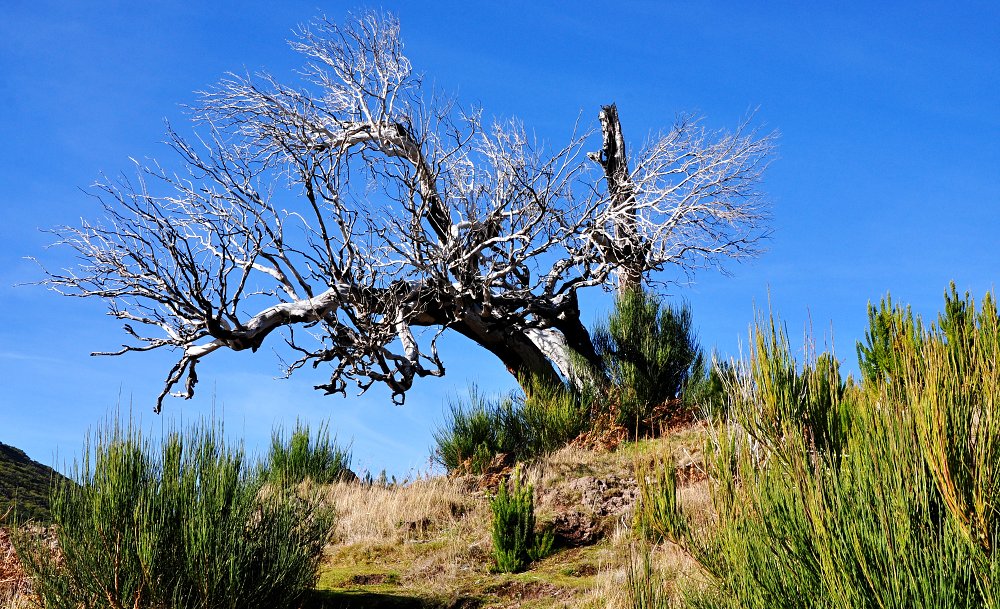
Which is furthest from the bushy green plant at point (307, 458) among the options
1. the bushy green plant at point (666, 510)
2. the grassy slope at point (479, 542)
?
the bushy green plant at point (666, 510)

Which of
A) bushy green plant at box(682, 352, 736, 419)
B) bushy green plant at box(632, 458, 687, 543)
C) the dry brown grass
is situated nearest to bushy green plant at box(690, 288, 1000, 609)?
bushy green plant at box(632, 458, 687, 543)

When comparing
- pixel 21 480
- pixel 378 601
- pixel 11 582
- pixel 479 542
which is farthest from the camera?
pixel 21 480

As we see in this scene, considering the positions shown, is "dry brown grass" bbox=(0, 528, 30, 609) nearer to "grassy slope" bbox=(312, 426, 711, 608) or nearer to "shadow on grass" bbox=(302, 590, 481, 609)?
"shadow on grass" bbox=(302, 590, 481, 609)

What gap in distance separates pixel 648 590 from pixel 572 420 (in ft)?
27.4

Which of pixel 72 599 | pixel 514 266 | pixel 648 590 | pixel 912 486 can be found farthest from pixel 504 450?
pixel 912 486

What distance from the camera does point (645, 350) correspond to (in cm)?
1434

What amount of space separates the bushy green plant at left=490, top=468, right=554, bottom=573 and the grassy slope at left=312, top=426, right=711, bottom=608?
143mm

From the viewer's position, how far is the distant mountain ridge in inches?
369

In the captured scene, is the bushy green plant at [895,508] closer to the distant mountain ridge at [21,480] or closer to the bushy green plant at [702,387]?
the distant mountain ridge at [21,480]

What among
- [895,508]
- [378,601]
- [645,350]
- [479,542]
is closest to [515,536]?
[479,542]

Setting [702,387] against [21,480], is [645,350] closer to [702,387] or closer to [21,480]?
[702,387]

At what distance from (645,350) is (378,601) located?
789cm

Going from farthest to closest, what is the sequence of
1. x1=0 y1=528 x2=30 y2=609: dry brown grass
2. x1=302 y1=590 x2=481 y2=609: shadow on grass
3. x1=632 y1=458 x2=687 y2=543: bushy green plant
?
x1=302 y1=590 x2=481 y2=609: shadow on grass < x1=0 y1=528 x2=30 y2=609: dry brown grass < x1=632 y1=458 x2=687 y2=543: bushy green plant

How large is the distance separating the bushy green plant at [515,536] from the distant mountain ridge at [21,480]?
4265 mm
